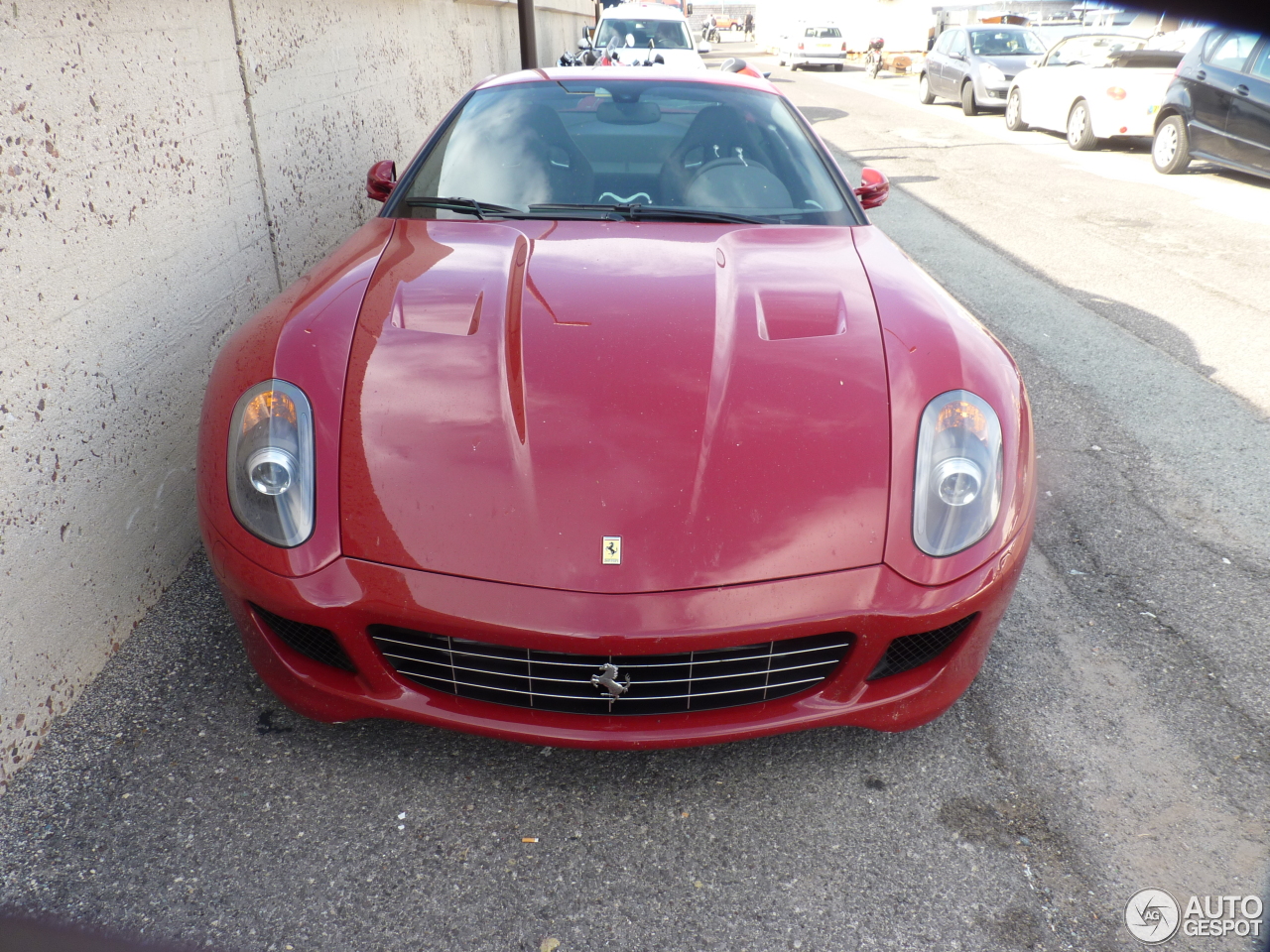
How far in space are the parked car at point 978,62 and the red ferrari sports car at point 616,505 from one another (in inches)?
594

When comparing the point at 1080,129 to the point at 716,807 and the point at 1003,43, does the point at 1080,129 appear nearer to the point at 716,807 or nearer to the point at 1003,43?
the point at 1003,43

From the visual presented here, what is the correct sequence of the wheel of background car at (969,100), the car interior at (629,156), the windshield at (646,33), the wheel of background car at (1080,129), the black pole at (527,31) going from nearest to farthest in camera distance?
the car interior at (629,156) < the wheel of background car at (1080,129) < the black pole at (527,31) < the windshield at (646,33) < the wheel of background car at (969,100)

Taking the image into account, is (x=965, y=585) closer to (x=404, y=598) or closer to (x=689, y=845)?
(x=689, y=845)

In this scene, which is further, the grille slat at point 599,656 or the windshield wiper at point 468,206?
the windshield wiper at point 468,206

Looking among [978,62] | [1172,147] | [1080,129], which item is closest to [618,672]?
[1172,147]

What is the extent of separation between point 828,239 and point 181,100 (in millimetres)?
2097

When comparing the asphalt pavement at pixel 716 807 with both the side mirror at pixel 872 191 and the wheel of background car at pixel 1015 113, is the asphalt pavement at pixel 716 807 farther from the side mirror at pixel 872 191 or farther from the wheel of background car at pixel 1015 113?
the wheel of background car at pixel 1015 113

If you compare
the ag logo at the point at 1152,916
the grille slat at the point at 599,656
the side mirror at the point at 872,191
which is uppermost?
the side mirror at the point at 872,191

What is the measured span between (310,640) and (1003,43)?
18.0 meters

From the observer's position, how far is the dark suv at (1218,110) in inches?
331

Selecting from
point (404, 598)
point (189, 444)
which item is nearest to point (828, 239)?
point (404, 598)

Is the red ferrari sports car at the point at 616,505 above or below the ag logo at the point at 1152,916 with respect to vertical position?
above

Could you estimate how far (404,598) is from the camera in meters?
1.77

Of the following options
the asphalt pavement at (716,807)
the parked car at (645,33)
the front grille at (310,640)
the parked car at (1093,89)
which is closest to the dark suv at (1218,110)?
the parked car at (1093,89)
